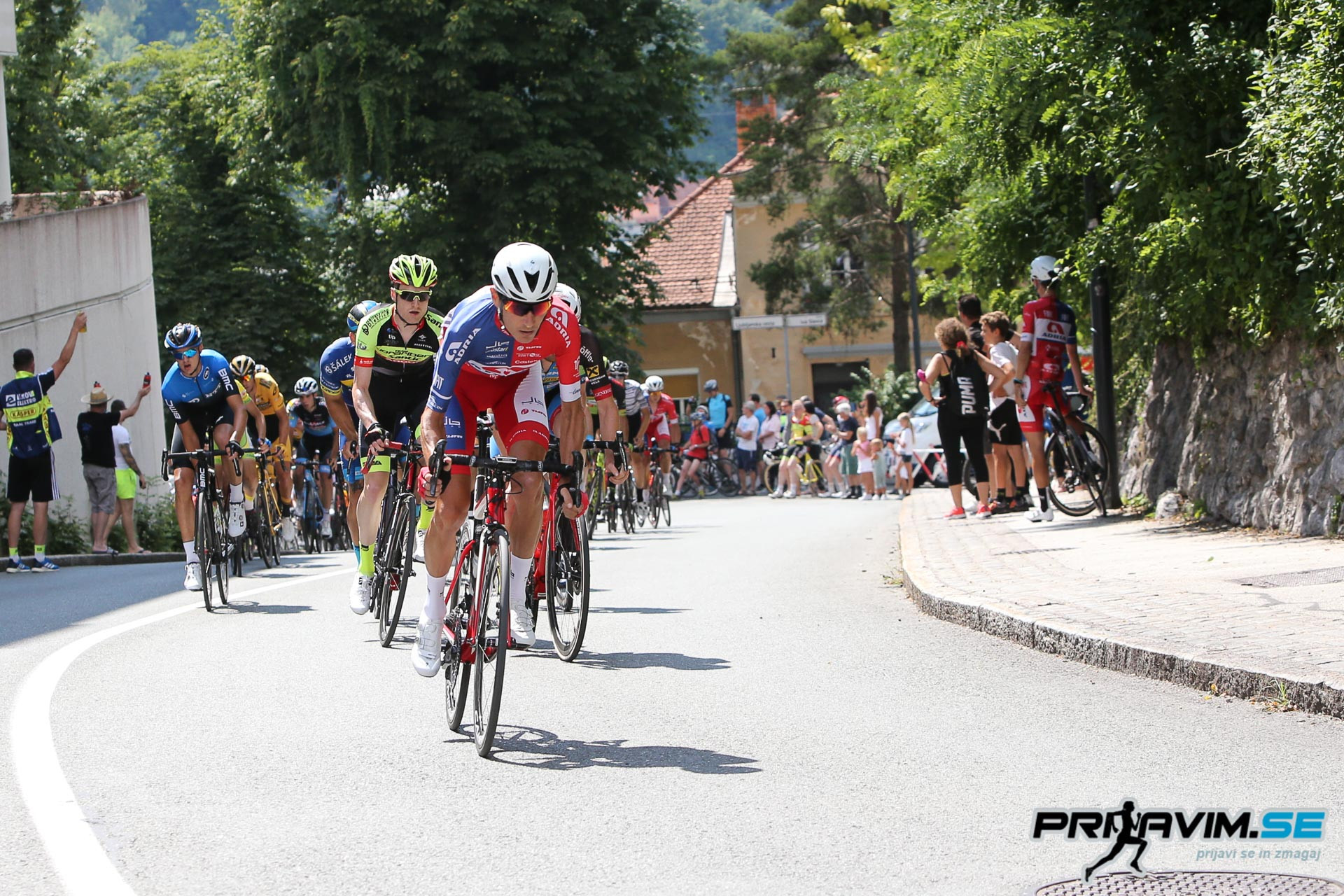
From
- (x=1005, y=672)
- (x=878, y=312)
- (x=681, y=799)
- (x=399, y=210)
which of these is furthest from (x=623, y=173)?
(x=681, y=799)

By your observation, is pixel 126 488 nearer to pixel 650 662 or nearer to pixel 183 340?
pixel 183 340

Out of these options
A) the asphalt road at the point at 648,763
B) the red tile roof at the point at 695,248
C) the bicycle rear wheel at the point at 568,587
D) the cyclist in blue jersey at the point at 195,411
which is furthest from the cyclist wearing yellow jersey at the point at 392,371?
the red tile roof at the point at 695,248

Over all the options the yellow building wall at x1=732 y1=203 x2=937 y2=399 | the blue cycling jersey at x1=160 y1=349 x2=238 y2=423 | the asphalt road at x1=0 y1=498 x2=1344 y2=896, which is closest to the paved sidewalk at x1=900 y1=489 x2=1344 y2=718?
the asphalt road at x1=0 y1=498 x2=1344 y2=896

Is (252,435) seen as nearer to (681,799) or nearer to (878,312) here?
(681,799)

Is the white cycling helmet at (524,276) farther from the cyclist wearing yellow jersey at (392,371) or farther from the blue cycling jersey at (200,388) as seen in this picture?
the blue cycling jersey at (200,388)

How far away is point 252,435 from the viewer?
57.3 ft

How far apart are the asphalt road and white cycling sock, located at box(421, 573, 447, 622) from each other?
1.40 ft

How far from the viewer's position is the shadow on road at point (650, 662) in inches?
326

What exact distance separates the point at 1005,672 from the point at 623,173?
27.9m

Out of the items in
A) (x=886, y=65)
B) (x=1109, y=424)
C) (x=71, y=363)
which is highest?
(x=886, y=65)

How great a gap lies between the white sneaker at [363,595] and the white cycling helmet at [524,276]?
3.78 meters

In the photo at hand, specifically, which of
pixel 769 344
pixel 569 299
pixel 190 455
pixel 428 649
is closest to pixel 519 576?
pixel 428 649

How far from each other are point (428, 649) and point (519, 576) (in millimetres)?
1010

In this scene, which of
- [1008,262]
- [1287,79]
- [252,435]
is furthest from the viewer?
[252,435]
